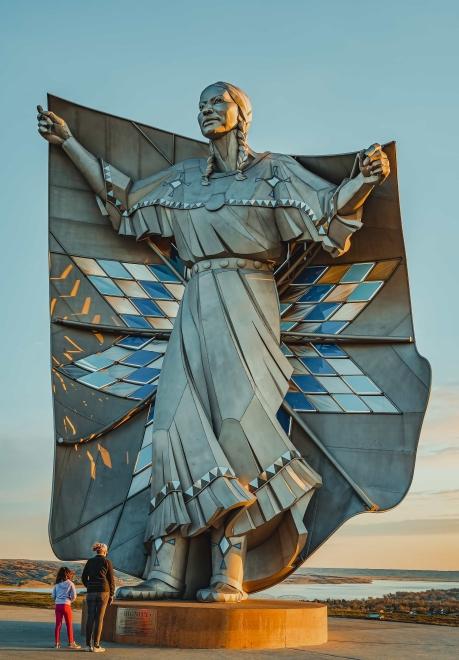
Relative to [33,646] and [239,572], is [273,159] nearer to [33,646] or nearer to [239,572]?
[239,572]

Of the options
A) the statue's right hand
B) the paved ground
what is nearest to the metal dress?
the statue's right hand

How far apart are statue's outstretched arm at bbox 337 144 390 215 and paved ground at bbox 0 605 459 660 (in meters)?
5.40

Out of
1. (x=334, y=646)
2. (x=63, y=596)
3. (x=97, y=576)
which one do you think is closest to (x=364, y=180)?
(x=334, y=646)

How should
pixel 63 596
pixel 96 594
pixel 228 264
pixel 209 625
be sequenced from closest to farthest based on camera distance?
pixel 96 594
pixel 209 625
pixel 63 596
pixel 228 264

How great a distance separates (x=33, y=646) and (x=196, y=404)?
3.59m

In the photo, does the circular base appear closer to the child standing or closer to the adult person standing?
the child standing

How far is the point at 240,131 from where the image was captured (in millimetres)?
13312

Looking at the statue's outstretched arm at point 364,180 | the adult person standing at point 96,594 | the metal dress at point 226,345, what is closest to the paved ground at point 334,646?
the adult person standing at point 96,594

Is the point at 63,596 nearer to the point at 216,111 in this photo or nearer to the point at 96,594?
the point at 96,594

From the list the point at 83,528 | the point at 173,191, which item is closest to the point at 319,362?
the point at 173,191

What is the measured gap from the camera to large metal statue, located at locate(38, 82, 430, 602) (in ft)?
38.9

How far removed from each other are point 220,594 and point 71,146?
6719 mm

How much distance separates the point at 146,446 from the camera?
1354cm

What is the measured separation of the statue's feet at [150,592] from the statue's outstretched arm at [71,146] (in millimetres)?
5654
